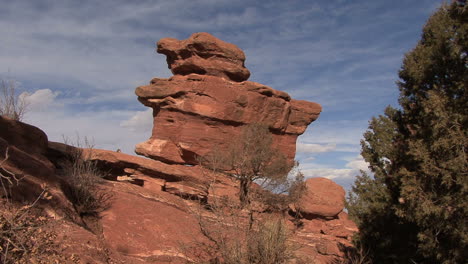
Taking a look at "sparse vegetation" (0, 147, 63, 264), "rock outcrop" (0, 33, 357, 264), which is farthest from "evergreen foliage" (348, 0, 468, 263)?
"sparse vegetation" (0, 147, 63, 264)

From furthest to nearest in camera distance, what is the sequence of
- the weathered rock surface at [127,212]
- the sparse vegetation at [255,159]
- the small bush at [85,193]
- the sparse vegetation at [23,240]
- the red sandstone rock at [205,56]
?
the red sandstone rock at [205,56] → the sparse vegetation at [255,159] → the small bush at [85,193] → the weathered rock surface at [127,212] → the sparse vegetation at [23,240]

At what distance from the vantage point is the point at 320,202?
2441cm

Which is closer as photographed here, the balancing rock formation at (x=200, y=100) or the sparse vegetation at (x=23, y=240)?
the sparse vegetation at (x=23, y=240)

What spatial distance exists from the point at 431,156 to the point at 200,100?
1758cm

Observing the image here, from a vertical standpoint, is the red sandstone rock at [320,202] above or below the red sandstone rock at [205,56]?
below

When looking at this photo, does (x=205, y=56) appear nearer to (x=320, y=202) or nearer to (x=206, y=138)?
(x=206, y=138)

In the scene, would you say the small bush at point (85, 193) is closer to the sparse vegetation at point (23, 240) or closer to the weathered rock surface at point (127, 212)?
the weathered rock surface at point (127, 212)

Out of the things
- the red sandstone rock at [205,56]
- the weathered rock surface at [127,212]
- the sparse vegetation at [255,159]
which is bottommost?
the weathered rock surface at [127,212]

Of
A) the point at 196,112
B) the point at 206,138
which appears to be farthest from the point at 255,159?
the point at 196,112

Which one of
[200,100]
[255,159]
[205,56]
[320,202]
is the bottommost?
[320,202]

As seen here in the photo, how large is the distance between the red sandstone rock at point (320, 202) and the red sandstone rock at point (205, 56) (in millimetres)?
10322

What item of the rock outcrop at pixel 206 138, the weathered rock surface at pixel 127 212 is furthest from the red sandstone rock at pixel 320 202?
the weathered rock surface at pixel 127 212

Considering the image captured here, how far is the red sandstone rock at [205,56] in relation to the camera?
24.9m

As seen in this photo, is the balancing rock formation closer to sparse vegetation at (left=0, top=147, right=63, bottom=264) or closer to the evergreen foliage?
the evergreen foliage
